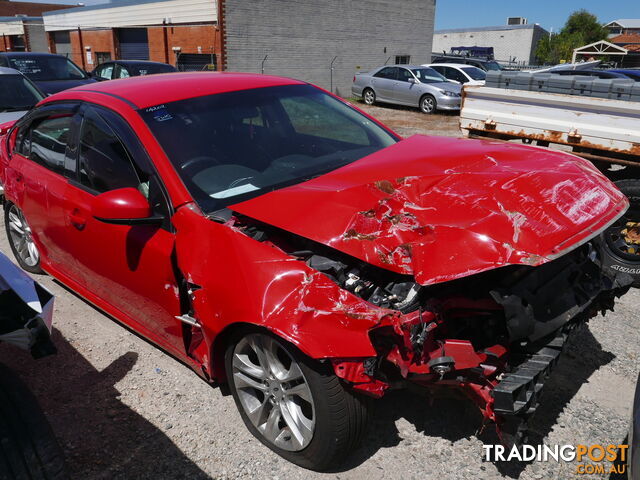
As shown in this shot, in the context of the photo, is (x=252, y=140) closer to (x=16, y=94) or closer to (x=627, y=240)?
(x=627, y=240)

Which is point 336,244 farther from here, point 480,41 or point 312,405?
point 480,41

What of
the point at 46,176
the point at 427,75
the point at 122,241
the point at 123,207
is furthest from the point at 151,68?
the point at 123,207

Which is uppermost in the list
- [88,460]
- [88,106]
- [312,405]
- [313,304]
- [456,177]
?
[88,106]

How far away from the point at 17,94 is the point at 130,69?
6242 millimetres

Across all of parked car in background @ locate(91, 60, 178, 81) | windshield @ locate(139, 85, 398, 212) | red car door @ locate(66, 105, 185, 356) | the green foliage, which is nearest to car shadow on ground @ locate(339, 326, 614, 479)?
red car door @ locate(66, 105, 185, 356)

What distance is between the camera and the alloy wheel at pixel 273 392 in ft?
8.05

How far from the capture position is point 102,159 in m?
3.23

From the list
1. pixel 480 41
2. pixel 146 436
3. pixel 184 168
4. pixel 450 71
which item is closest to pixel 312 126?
pixel 184 168

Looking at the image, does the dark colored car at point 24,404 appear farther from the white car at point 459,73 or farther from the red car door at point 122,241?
the white car at point 459,73

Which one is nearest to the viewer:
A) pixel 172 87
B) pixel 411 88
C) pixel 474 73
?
pixel 172 87

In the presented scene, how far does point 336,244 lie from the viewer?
2.30m

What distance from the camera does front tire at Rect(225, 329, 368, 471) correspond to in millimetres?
2311

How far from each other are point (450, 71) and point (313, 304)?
17.5 meters

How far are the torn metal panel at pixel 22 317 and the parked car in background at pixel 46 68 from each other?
1048cm
